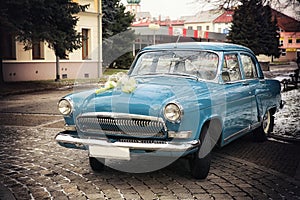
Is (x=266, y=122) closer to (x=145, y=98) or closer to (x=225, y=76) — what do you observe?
(x=225, y=76)

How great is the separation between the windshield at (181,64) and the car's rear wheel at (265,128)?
6.31 feet

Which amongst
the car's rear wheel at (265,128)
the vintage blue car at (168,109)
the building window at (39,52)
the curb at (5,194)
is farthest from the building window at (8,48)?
the curb at (5,194)

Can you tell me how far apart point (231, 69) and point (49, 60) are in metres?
19.5

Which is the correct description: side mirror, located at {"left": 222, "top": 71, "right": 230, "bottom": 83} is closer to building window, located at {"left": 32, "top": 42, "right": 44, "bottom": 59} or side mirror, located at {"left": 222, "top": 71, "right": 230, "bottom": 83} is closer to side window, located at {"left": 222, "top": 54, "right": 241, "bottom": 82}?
side window, located at {"left": 222, "top": 54, "right": 241, "bottom": 82}

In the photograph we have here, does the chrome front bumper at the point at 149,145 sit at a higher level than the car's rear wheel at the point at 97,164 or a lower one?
higher

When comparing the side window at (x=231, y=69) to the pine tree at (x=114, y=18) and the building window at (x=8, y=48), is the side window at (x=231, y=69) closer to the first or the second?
the building window at (x=8, y=48)

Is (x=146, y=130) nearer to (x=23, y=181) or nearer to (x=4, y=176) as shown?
(x=23, y=181)

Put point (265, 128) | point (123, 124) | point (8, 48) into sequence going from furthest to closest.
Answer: point (8, 48), point (265, 128), point (123, 124)

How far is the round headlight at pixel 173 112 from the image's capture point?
15.5 ft

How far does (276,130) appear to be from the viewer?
8750 millimetres

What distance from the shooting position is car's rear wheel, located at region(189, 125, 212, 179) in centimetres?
512

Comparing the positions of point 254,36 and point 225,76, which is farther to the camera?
point 254,36

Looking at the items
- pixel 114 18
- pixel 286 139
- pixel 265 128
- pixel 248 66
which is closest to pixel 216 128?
pixel 248 66

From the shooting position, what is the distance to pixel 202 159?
16.9 feet
